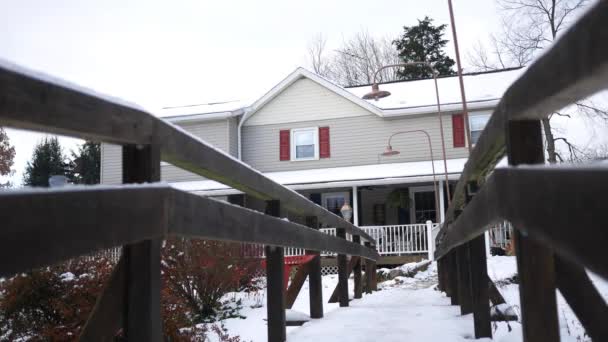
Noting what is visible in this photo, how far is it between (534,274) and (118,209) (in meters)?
1.17

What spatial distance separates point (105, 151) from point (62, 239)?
21.0m

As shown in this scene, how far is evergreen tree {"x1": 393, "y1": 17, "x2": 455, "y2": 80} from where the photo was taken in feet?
119

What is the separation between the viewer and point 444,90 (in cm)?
1994

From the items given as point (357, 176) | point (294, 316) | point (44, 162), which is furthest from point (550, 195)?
point (44, 162)

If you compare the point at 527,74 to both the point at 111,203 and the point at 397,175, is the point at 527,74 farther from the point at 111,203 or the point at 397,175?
the point at 397,175

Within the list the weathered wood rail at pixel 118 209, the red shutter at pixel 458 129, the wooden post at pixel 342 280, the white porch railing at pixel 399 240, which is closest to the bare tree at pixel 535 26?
the red shutter at pixel 458 129

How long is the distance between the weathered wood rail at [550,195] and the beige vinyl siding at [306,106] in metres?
16.7

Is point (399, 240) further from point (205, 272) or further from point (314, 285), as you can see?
point (314, 285)

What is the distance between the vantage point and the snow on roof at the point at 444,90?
18.6 m

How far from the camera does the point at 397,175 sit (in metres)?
17.4

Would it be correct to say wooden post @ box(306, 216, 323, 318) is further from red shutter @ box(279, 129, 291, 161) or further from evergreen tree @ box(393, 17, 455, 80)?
evergreen tree @ box(393, 17, 455, 80)

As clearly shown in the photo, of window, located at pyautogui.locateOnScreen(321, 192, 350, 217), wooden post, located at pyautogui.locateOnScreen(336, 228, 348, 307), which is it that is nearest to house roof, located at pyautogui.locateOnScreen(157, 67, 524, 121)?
window, located at pyautogui.locateOnScreen(321, 192, 350, 217)

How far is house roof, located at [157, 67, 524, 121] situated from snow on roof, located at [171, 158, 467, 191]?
5.39 ft

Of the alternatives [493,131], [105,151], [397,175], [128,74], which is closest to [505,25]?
[397,175]
